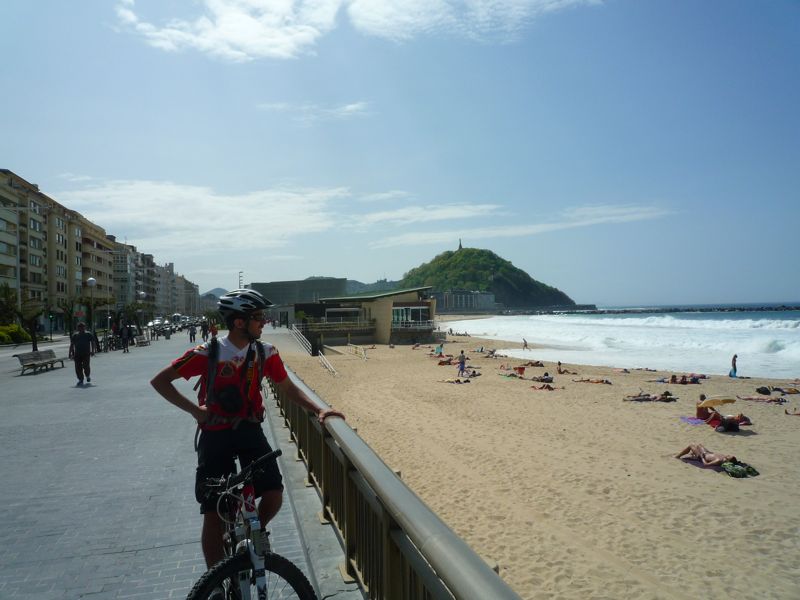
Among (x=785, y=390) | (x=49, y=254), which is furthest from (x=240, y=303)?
(x=49, y=254)

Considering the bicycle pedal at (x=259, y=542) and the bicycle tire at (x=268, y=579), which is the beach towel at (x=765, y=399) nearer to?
the bicycle tire at (x=268, y=579)

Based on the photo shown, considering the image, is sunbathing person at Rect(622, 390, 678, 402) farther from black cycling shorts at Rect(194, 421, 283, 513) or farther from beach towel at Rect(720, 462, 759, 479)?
black cycling shorts at Rect(194, 421, 283, 513)

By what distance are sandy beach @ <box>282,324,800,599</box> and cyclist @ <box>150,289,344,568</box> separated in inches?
182

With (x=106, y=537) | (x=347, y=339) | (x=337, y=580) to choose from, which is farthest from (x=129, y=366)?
(x=347, y=339)

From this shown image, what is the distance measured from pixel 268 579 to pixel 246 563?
0.14 m

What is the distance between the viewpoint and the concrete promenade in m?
3.38

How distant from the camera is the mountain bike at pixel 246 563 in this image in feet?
7.45

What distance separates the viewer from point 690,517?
8508 mm

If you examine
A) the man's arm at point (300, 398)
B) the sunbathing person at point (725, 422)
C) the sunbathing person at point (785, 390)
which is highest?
the man's arm at point (300, 398)

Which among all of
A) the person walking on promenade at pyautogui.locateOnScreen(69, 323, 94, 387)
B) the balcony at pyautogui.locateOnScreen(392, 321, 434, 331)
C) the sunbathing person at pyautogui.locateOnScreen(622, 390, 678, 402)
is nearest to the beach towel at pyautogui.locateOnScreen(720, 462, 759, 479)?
the sunbathing person at pyautogui.locateOnScreen(622, 390, 678, 402)

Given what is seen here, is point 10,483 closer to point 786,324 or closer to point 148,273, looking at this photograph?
point 786,324

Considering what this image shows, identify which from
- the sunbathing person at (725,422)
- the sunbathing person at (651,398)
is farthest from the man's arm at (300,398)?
the sunbathing person at (651,398)

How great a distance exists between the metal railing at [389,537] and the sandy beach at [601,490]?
3.72m

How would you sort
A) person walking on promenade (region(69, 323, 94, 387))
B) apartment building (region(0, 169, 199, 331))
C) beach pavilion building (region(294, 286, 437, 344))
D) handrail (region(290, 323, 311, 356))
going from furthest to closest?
beach pavilion building (region(294, 286, 437, 344))
apartment building (region(0, 169, 199, 331))
handrail (region(290, 323, 311, 356))
person walking on promenade (region(69, 323, 94, 387))
